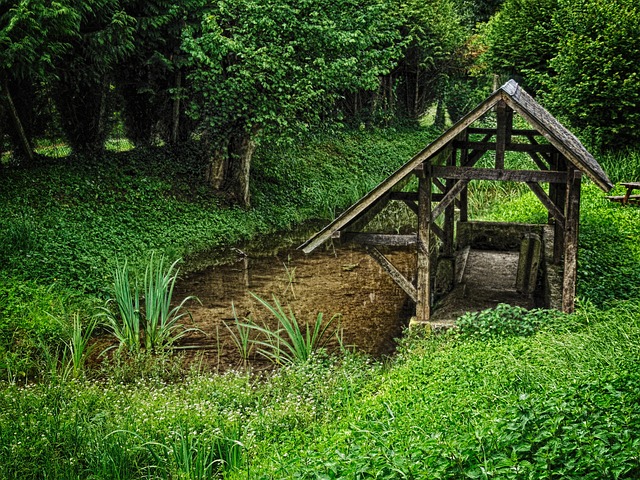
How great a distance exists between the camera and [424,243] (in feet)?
30.5

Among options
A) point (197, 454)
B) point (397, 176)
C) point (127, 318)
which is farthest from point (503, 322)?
point (127, 318)

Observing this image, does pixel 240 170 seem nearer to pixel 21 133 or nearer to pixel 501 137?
pixel 21 133

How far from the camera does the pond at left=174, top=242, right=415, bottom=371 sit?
10391 mm

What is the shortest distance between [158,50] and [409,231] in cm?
809

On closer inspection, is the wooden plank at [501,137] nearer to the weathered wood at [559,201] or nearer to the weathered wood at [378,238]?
the weathered wood at [378,238]

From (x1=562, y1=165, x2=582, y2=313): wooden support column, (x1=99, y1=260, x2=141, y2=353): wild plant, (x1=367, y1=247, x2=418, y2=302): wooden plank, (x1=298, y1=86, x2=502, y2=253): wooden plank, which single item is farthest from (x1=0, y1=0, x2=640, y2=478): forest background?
(x1=298, y1=86, x2=502, y2=253): wooden plank

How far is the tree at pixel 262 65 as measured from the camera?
52.2ft

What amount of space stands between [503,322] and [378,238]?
6.51ft

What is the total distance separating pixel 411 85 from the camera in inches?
1219

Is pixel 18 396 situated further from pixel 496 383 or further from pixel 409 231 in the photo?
pixel 409 231

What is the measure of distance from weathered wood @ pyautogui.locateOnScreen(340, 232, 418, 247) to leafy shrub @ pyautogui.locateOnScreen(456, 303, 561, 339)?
4.08ft

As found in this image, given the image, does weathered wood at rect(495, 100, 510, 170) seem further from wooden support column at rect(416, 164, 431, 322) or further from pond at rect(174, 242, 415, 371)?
pond at rect(174, 242, 415, 371)

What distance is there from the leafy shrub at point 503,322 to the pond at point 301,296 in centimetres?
147

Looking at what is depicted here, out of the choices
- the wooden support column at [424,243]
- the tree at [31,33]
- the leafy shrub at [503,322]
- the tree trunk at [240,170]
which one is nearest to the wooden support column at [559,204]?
the leafy shrub at [503,322]
